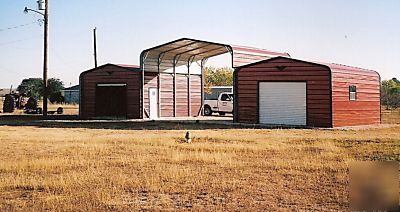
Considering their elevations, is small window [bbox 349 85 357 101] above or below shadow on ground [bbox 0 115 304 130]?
above

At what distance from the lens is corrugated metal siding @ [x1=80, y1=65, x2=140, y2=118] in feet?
94.9

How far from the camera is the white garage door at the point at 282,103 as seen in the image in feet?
75.3

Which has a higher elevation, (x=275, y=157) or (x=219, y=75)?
(x=219, y=75)

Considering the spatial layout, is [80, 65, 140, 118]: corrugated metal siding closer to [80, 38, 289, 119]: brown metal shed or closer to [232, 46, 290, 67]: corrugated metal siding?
[80, 38, 289, 119]: brown metal shed

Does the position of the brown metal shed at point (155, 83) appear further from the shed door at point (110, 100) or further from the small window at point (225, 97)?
the small window at point (225, 97)

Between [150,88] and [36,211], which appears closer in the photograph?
[36,211]

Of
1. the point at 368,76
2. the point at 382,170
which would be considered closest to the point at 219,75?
the point at 368,76

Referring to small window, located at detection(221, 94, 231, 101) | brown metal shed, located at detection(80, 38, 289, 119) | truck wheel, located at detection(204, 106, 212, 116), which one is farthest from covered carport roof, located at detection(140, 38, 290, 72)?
truck wheel, located at detection(204, 106, 212, 116)

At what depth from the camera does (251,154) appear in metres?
12.2

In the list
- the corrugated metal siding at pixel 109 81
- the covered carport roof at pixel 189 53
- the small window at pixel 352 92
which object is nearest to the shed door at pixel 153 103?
the corrugated metal siding at pixel 109 81

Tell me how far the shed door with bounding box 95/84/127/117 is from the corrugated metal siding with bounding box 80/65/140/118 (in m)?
0.36

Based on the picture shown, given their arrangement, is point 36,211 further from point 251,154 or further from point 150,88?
point 150,88

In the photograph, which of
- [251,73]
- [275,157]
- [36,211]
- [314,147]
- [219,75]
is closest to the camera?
[36,211]

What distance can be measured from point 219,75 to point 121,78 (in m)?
57.7
